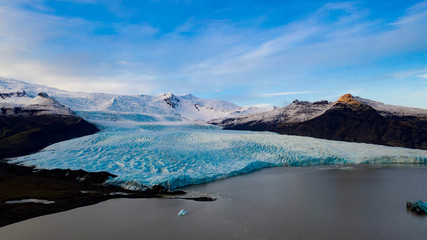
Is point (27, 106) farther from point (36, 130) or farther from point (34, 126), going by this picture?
point (36, 130)

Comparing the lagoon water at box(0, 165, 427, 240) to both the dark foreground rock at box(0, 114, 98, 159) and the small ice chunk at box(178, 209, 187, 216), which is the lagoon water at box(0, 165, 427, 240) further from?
the dark foreground rock at box(0, 114, 98, 159)

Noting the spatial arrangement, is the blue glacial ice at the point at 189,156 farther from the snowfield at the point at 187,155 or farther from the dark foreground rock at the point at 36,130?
the dark foreground rock at the point at 36,130

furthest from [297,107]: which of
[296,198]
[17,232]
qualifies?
[17,232]

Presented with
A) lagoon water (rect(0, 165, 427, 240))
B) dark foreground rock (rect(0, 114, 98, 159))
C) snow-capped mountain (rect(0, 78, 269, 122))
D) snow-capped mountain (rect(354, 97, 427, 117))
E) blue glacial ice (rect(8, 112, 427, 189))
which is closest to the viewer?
lagoon water (rect(0, 165, 427, 240))

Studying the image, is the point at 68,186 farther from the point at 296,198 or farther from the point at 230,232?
the point at 296,198

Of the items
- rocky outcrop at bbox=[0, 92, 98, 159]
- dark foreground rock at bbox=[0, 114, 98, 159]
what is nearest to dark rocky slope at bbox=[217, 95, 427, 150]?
dark foreground rock at bbox=[0, 114, 98, 159]

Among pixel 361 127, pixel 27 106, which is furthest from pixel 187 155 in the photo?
pixel 361 127
